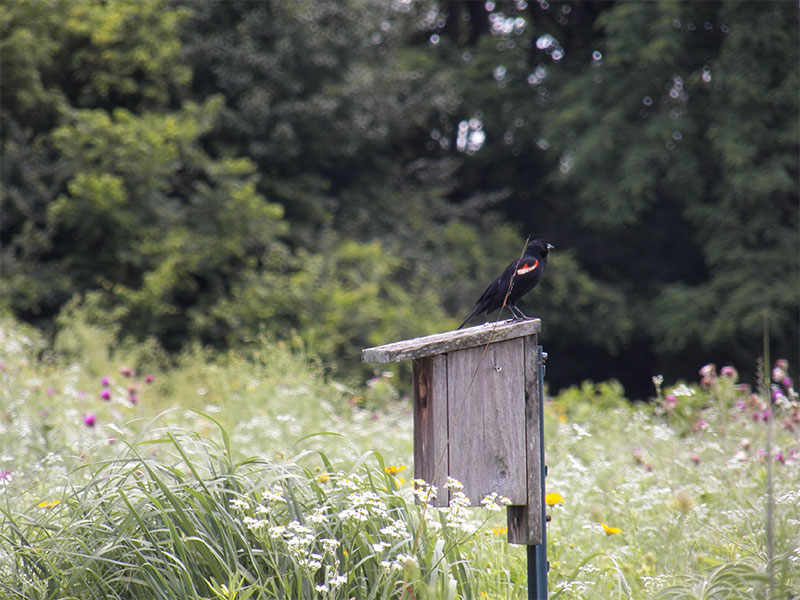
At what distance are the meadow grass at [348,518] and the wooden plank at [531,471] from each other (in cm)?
17

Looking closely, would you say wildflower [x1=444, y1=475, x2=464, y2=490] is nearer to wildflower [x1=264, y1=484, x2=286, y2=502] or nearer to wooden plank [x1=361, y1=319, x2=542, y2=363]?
wooden plank [x1=361, y1=319, x2=542, y2=363]

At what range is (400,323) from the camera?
11062 mm

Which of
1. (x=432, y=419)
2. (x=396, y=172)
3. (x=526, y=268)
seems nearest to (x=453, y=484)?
(x=432, y=419)

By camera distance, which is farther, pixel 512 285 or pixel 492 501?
pixel 512 285

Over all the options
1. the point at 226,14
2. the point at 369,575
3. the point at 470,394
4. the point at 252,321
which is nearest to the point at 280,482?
the point at 369,575

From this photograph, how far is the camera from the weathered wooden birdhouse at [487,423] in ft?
8.57

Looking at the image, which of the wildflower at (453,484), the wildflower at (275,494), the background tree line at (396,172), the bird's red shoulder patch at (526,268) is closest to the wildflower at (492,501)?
the wildflower at (453,484)

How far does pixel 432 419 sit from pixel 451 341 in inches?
Answer: 10.4

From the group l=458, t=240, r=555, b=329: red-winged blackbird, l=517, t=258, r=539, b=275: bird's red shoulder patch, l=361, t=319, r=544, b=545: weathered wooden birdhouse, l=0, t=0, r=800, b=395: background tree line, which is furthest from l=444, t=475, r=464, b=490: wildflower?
l=0, t=0, r=800, b=395: background tree line

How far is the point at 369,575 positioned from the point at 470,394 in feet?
2.15

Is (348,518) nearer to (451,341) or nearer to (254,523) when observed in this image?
(254,523)

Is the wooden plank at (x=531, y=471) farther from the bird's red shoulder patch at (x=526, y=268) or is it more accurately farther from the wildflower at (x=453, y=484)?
the bird's red shoulder patch at (x=526, y=268)

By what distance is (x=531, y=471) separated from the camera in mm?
2619

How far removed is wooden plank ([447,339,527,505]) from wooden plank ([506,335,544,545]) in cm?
2
